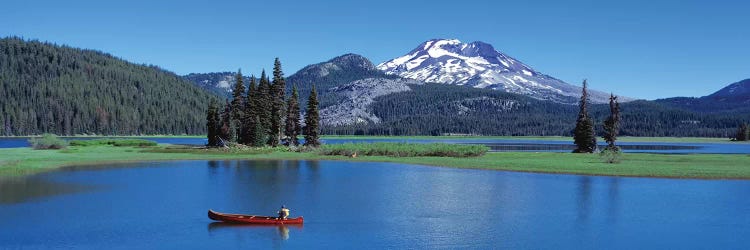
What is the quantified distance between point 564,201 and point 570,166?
3406 cm

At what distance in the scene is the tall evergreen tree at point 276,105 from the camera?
416 ft

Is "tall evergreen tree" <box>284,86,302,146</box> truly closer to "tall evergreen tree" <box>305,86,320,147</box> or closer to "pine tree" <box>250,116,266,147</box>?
"tall evergreen tree" <box>305,86,320,147</box>

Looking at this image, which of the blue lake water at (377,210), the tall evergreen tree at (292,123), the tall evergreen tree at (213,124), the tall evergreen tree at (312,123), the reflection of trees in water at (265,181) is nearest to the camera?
the blue lake water at (377,210)

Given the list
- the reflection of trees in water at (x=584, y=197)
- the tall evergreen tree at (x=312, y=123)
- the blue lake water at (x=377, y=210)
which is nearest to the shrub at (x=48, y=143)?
the tall evergreen tree at (x=312, y=123)

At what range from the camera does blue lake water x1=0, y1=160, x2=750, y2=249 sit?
1393 inches

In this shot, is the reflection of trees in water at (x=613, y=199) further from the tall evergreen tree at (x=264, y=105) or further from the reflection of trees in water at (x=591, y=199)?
the tall evergreen tree at (x=264, y=105)

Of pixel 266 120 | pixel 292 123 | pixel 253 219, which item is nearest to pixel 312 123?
pixel 292 123

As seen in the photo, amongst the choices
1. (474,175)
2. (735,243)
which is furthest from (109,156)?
(735,243)

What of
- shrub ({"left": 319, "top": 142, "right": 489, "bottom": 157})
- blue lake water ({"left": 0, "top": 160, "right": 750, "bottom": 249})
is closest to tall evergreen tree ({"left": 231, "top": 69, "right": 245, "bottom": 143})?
shrub ({"left": 319, "top": 142, "right": 489, "bottom": 157})

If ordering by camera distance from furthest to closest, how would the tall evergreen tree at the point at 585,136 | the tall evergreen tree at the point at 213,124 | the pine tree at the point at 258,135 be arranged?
the tall evergreen tree at the point at 213,124
the tall evergreen tree at the point at 585,136
the pine tree at the point at 258,135

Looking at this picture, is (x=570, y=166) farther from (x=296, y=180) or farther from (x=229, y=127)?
(x=229, y=127)

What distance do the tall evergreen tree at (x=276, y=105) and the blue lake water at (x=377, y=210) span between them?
53.6 metres

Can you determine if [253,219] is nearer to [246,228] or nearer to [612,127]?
[246,228]

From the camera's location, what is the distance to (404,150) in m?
109
